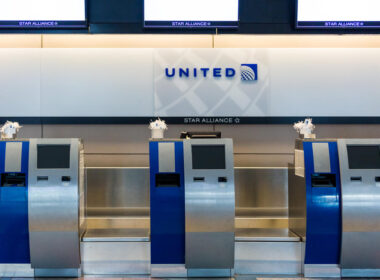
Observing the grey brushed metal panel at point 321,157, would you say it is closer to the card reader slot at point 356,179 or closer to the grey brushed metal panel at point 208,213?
the card reader slot at point 356,179

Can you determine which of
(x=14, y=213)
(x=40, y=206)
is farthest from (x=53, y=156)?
(x=14, y=213)

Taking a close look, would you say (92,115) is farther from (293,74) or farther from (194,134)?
(293,74)

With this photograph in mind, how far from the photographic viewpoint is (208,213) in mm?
4074

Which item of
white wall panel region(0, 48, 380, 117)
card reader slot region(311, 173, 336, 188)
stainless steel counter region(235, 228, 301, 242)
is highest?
white wall panel region(0, 48, 380, 117)

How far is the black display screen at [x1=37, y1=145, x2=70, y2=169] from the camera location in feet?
13.6

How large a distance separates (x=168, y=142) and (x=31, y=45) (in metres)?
2.58

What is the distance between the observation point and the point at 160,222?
4.12 metres

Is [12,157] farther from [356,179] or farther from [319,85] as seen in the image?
[319,85]

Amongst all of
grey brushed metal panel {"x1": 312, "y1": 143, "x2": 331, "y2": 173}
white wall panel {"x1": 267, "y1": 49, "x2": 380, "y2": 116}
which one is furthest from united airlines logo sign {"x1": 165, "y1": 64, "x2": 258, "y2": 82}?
grey brushed metal panel {"x1": 312, "y1": 143, "x2": 331, "y2": 173}

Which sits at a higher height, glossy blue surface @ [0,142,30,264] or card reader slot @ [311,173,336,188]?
card reader slot @ [311,173,336,188]

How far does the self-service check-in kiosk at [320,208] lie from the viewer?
13.4 ft

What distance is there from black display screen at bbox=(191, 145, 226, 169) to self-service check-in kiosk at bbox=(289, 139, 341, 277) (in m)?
0.83

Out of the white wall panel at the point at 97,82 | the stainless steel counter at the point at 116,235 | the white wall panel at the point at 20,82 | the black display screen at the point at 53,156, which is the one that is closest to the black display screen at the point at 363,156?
the stainless steel counter at the point at 116,235

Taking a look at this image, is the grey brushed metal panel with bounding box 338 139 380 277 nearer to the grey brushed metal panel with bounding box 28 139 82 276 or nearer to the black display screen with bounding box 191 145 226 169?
the black display screen with bounding box 191 145 226 169
